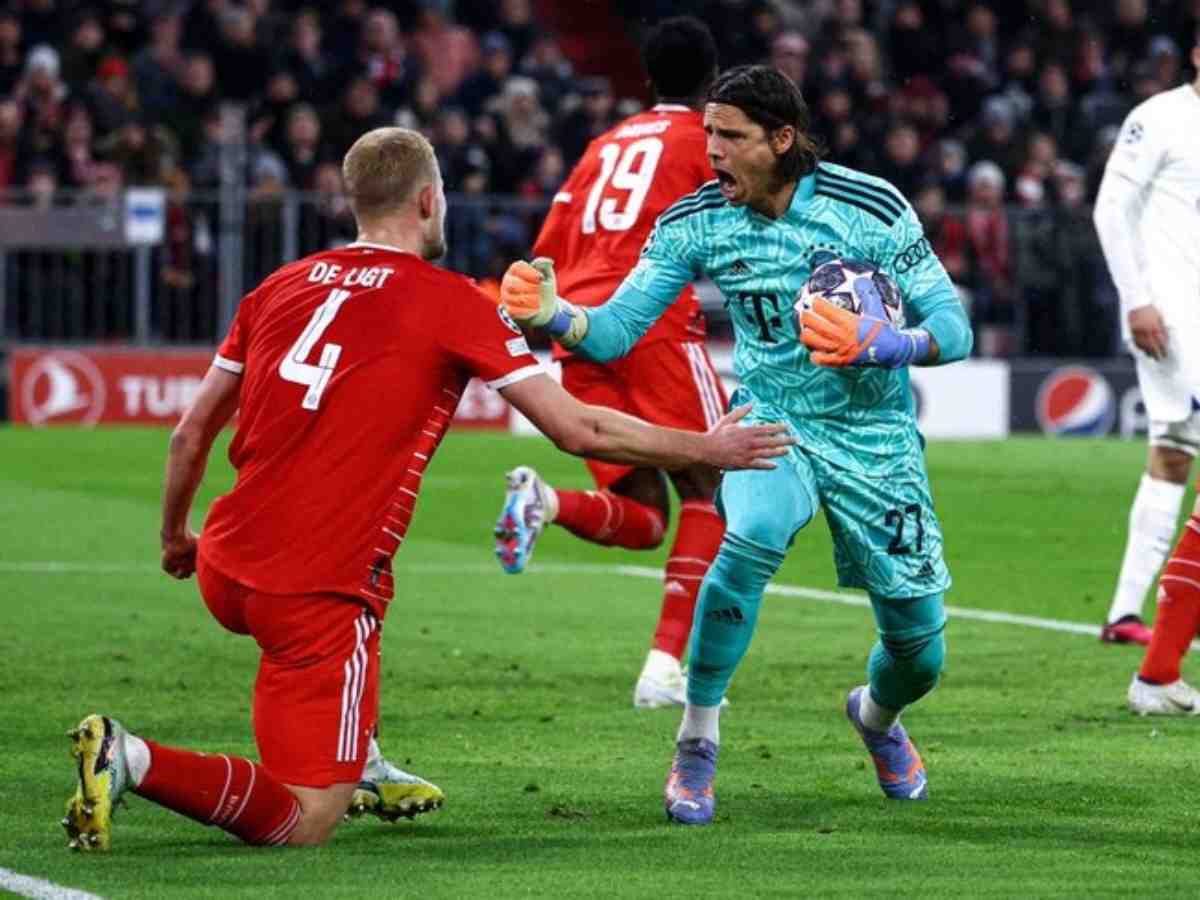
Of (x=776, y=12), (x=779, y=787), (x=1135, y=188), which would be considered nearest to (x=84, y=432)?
(x=776, y=12)

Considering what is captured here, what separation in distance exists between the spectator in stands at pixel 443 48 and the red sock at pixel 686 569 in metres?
17.9

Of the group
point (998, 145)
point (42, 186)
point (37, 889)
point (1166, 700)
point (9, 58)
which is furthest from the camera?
point (998, 145)

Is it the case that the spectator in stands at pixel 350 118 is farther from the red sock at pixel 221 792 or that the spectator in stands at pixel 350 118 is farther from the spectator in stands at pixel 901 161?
the red sock at pixel 221 792

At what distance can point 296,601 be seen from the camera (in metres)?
6.30

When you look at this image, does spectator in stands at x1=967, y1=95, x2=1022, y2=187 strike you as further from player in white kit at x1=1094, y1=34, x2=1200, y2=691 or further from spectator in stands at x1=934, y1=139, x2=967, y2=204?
player in white kit at x1=1094, y1=34, x2=1200, y2=691

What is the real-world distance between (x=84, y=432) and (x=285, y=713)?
1726cm

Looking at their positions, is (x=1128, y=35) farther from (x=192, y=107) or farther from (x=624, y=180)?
(x=624, y=180)

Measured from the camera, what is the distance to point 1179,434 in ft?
34.3

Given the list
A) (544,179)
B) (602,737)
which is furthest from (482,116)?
(602,737)

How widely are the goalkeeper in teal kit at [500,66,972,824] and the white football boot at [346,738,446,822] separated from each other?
0.60 meters

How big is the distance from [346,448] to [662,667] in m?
2.97

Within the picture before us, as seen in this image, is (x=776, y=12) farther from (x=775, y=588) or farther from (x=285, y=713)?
(x=285, y=713)

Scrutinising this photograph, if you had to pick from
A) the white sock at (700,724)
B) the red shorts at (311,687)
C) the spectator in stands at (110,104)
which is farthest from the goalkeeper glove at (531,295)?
the spectator in stands at (110,104)

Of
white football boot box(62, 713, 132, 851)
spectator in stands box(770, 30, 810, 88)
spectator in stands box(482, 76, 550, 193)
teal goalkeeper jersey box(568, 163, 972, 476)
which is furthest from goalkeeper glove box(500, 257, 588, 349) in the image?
spectator in stands box(770, 30, 810, 88)
